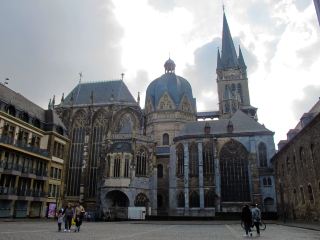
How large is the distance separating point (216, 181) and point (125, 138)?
14964 mm

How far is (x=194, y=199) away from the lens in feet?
141

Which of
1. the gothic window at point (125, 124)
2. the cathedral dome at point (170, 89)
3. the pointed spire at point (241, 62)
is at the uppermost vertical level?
the pointed spire at point (241, 62)

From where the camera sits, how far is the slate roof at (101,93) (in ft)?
185

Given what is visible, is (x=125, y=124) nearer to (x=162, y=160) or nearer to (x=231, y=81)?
(x=162, y=160)

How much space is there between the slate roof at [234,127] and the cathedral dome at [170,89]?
9.58m

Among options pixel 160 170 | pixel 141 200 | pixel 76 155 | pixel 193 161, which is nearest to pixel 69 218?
pixel 141 200

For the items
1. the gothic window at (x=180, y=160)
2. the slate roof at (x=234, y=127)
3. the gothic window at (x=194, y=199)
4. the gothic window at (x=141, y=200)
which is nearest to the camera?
the gothic window at (x=194, y=199)

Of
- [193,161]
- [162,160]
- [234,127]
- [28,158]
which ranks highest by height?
[234,127]

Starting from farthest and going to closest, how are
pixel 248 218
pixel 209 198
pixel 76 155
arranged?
pixel 76 155 < pixel 209 198 < pixel 248 218

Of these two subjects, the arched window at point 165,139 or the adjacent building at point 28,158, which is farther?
the arched window at point 165,139

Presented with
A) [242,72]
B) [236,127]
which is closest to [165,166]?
[236,127]

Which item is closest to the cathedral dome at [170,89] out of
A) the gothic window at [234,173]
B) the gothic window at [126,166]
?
the gothic window at [234,173]

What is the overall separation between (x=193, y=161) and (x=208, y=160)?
2260mm

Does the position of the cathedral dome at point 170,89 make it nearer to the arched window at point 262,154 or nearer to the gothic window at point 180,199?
the gothic window at point 180,199
